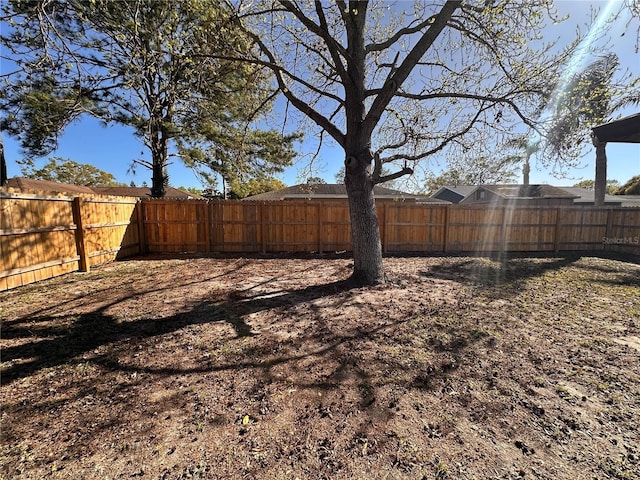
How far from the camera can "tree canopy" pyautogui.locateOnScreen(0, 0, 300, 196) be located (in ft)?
10.1

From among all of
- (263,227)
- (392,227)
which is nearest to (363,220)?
(392,227)

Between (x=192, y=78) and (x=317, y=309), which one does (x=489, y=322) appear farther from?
(x=192, y=78)

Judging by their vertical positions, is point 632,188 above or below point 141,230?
above

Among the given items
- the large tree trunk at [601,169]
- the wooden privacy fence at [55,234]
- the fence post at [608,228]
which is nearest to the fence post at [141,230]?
the wooden privacy fence at [55,234]

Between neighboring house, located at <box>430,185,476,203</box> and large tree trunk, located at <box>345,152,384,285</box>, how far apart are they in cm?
2313

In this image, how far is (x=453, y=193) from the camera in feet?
91.2

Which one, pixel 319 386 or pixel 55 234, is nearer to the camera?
pixel 319 386

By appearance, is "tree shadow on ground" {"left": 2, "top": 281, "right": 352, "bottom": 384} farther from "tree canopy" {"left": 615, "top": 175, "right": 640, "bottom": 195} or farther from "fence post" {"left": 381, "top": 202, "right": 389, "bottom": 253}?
"tree canopy" {"left": 615, "top": 175, "right": 640, "bottom": 195}

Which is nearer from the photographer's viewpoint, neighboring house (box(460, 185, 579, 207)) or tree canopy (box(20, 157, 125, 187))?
Result: neighboring house (box(460, 185, 579, 207))

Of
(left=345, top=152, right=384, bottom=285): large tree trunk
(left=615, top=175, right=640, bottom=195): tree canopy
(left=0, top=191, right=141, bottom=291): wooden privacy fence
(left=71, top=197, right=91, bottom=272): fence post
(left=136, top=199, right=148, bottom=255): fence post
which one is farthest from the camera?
(left=615, top=175, right=640, bottom=195): tree canopy

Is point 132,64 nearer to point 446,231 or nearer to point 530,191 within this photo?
point 446,231

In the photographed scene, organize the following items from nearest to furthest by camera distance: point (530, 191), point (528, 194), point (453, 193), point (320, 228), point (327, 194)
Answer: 1. point (320, 228)
2. point (327, 194)
3. point (528, 194)
4. point (530, 191)
5. point (453, 193)

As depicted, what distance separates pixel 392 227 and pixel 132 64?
760 cm

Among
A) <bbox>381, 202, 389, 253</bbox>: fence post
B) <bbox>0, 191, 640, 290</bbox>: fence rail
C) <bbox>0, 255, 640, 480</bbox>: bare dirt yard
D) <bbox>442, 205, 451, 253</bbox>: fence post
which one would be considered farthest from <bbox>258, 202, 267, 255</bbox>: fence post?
<bbox>442, 205, 451, 253</bbox>: fence post
